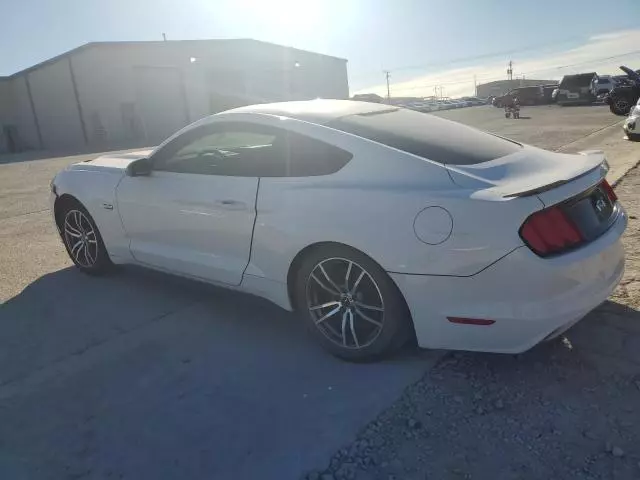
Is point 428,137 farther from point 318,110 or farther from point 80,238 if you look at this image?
point 80,238

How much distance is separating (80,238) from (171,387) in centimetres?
241

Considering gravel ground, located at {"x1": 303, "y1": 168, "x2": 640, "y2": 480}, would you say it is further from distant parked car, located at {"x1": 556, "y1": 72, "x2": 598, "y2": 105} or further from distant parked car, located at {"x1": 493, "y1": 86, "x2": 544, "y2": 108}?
distant parked car, located at {"x1": 493, "y1": 86, "x2": 544, "y2": 108}

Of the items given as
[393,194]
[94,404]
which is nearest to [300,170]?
[393,194]

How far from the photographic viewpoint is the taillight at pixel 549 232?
7.98 ft

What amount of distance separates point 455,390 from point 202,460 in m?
1.29

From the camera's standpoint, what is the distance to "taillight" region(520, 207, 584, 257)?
7.98 feet

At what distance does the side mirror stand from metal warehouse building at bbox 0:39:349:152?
2744 cm

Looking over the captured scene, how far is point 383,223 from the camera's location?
8.87 feet

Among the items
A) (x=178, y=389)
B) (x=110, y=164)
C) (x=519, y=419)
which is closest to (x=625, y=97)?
(x=110, y=164)

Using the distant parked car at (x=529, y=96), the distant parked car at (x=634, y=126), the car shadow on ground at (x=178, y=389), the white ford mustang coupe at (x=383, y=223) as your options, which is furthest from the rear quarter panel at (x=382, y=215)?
the distant parked car at (x=529, y=96)

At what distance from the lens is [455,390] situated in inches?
107

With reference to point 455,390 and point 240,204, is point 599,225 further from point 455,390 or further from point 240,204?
point 240,204

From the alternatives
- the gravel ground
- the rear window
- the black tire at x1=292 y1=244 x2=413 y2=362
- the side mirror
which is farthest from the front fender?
the gravel ground

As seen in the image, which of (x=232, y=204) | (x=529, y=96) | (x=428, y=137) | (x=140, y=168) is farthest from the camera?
(x=529, y=96)
